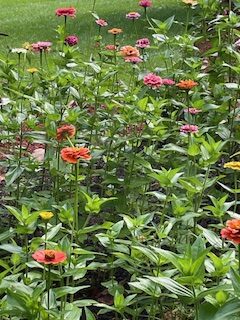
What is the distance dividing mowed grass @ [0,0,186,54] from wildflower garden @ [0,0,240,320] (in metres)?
5.04

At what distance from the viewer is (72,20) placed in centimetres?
1069

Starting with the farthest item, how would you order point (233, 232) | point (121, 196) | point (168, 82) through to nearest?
point (168, 82) < point (121, 196) < point (233, 232)

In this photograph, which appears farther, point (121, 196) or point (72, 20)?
point (72, 20)

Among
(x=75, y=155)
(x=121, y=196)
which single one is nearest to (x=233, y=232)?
(x=75, y=155)

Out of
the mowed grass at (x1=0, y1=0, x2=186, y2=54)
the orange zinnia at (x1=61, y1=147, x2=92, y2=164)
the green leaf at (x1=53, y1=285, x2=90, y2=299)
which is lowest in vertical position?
the mowed grass at (x1=0, y1=0, x2=186, y2=54)

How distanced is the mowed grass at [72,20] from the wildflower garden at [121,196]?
198 inches

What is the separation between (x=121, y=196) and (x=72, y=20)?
8117mm

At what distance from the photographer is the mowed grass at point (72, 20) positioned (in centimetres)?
936

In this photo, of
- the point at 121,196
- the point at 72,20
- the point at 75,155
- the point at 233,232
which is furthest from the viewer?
the point at 72,20

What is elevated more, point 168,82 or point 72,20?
point 168,82

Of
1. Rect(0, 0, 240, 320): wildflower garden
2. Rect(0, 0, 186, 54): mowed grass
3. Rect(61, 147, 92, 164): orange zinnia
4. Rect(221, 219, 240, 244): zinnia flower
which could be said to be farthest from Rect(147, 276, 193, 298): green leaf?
Rect(0, 0, 186, 54): mowed grass

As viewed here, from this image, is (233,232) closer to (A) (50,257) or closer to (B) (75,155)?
(A) (50,257)

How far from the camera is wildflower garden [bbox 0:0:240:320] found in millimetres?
1920

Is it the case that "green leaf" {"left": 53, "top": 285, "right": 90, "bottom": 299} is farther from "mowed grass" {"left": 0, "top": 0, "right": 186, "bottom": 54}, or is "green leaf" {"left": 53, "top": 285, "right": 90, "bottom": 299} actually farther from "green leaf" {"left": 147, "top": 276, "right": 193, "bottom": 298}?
"mowed grass" {"left": 0, "top": 0, "right": 186, "bottom": 54}
